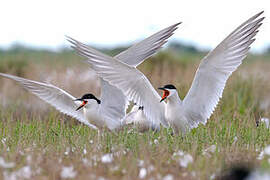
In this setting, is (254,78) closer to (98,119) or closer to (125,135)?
(98,119)

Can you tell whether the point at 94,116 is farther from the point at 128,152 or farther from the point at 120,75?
the point at 128,152

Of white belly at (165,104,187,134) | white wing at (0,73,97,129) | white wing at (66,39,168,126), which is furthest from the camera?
white wing at (0,73,97,129)

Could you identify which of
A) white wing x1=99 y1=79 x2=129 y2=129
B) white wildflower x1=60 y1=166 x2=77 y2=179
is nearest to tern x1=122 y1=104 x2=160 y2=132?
white wing x1=99 y1=79 x2=129 y2=129

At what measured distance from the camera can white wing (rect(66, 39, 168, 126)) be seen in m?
6.03

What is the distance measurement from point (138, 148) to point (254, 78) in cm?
581

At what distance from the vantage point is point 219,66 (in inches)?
235

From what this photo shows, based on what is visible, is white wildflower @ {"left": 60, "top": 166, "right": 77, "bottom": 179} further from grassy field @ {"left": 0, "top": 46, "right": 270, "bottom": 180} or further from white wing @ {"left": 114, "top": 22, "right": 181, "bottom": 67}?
white wing @ {"left": 114, "top": 22, "right": 181, "bottom": 67}

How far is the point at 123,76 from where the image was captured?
6109mm

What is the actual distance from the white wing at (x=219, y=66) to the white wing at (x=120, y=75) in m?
0.51

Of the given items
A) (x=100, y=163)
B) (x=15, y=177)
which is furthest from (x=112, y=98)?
(x=15, y=177)

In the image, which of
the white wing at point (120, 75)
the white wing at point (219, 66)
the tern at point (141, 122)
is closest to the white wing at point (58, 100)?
the tern at point (141, 122)

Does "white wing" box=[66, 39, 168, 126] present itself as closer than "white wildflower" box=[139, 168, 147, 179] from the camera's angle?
No

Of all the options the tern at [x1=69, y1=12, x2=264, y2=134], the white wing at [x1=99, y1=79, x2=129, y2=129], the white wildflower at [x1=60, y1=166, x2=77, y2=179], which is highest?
the tern at [x1=69, y1=12, x2=264, y2=134]

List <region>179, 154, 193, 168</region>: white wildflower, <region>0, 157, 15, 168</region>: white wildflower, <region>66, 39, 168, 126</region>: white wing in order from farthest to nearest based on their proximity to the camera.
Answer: <region>66, 39, 168, 126</region>: white wing, <region>179, 154, 193, 168</region>: white wildflower, <region>0, 157, 15, 168</region>: white wildflower
